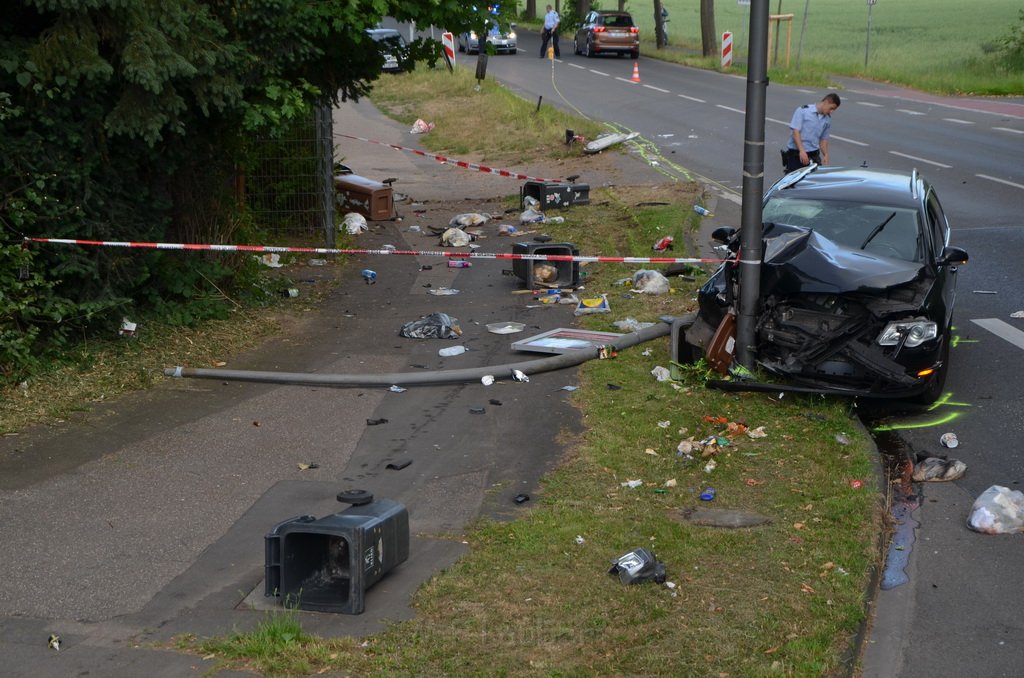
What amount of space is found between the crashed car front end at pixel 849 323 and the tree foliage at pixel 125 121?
4.44 meters

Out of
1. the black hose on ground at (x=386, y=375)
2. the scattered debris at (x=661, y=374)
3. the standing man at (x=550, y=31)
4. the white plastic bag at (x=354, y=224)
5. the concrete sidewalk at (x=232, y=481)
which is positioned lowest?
the concrete sidewalk at (x=232, y=481)

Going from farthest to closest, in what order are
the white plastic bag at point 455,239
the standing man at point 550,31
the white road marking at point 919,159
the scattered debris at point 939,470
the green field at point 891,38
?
the standing man at point 550,31 → the green field at point 891,38 → the white road marking at point 919,159 → the white plastic bag at point 455,239 → the scattered debris at point 939,470

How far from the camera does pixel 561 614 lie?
18.6 feet

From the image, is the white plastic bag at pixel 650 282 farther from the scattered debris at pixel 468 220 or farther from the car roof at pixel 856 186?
the scattered debris at pixel 468 220

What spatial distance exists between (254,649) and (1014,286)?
10584mm

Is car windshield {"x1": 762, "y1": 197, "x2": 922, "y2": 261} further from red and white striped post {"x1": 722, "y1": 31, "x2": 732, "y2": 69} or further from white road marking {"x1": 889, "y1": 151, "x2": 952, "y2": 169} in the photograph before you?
red and white striped post {"x1": 722, "y1": 31, "x2": 732, "y2": 69}

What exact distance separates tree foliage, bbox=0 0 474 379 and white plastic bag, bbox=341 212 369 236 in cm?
516

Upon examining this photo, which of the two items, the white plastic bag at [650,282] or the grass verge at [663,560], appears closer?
the grass verge at [663,560]

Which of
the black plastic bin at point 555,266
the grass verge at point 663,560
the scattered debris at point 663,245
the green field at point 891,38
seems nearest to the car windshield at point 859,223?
the grass verge at point 663,560

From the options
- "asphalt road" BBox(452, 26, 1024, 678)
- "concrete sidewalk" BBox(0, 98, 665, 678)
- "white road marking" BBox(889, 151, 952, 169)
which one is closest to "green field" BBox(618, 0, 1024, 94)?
"asphalt road" BBox(452, 26, 1024, 678)

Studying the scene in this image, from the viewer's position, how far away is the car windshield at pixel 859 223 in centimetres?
976

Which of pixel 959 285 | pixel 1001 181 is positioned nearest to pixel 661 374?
pixel 959 285

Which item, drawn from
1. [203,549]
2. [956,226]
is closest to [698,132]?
[956,226]

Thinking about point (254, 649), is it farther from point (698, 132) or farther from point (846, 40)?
point (846, 40)
